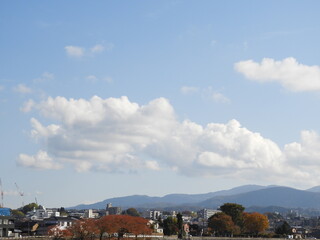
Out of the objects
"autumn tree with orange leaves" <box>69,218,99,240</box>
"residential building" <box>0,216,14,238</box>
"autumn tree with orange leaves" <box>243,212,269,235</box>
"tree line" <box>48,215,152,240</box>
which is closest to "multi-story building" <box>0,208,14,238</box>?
"residential building" <box>0,216,14,238</box>

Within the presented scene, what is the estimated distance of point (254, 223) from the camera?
125312 mm

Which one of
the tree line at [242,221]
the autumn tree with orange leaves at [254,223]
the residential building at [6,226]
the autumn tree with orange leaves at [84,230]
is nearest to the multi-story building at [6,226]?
the residential building at [6,226]

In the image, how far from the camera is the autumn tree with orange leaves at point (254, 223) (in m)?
125

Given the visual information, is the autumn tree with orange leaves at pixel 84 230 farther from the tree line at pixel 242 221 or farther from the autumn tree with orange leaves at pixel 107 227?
the tree line at pixel 242 221

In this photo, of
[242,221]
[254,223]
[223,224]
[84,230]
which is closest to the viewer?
[84,230]

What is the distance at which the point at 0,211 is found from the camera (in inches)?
4259

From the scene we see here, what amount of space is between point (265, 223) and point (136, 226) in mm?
41047

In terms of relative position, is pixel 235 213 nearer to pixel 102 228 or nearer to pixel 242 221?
pixel 242 221

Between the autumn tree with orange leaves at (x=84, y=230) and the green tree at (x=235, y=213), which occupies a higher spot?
the green tree at (x=235, y=213)

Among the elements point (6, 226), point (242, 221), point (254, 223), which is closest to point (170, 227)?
point (242, 221)

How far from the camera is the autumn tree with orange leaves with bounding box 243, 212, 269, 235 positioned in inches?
4914

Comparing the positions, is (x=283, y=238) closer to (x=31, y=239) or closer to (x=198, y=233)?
(x=198, y=233)

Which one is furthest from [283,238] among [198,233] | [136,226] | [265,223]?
[136,226]

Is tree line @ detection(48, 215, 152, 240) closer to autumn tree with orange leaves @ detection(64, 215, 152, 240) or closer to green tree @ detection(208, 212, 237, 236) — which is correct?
autumn tree with orange leaves @ detection(64, 215, 152, 240)
